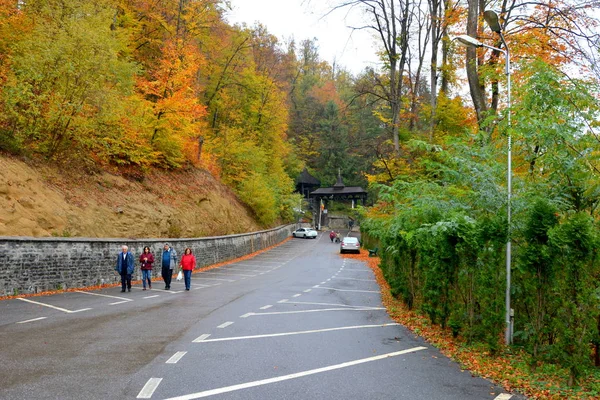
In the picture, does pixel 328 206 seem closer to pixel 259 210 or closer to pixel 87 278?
pixel 259 210

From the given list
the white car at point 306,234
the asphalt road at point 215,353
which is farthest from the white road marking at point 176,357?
the white car at point 306,234

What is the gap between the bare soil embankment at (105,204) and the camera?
16.2 meters

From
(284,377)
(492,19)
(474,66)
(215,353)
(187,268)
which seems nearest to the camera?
(284,377)

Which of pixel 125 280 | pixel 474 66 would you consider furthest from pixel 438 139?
pixel 125 280

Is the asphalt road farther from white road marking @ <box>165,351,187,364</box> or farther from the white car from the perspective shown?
the white car

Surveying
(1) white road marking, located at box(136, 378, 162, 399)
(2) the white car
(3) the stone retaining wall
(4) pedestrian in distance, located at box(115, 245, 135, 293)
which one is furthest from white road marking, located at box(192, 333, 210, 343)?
(2) the white car

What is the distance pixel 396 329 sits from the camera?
32.1ft

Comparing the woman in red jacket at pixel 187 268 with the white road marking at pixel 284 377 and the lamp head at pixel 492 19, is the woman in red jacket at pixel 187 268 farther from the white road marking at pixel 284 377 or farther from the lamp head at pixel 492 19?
the lamp head at pixel 492 19

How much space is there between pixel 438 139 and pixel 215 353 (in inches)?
669

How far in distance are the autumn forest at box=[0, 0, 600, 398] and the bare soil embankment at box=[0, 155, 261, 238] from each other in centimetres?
104

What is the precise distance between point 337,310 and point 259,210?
31954mm

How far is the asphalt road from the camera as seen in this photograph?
5422mm

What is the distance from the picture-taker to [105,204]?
21.1 metres

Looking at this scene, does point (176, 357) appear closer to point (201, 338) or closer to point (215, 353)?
point (215, 353)
